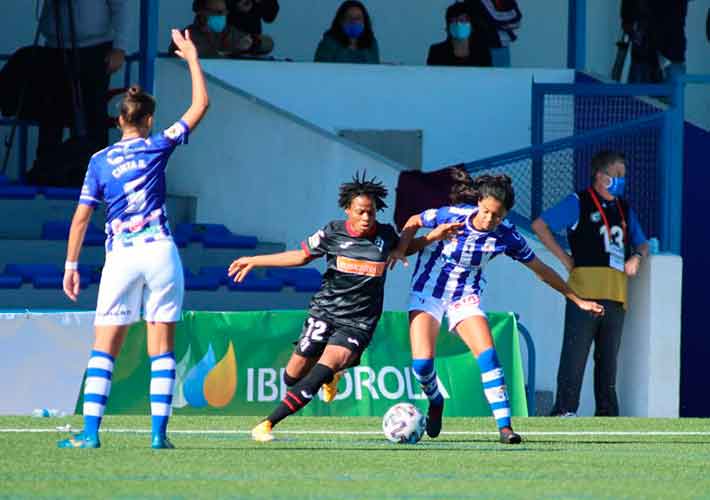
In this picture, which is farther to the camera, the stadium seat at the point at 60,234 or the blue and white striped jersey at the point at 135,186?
the stadium seat at the point at 60,234

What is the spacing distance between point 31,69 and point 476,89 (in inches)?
169

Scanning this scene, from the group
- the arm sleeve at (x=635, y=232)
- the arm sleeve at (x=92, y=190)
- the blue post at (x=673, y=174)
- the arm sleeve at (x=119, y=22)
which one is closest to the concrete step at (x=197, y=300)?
the arm sleeve at (x=119, y=22)

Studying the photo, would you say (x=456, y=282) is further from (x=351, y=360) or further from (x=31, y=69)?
(x=31, y=69)

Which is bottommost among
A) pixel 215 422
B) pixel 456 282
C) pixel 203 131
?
pixel 215 422

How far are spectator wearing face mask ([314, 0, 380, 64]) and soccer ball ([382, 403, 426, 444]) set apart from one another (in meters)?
7.98

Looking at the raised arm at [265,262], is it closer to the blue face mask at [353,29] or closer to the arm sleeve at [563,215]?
the arm sleeve at [563,215]

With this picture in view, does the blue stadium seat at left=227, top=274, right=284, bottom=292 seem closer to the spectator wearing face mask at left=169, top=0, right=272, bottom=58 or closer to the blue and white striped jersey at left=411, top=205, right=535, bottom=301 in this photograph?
the spectator wearing face mask at left=169, top=0, right=272, bottom=58

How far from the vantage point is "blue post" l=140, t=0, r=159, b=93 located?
17.8 metres

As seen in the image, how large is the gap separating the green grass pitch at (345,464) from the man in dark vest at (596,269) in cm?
221

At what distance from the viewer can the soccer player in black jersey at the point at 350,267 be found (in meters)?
10.9

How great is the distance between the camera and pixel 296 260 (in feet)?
35.6

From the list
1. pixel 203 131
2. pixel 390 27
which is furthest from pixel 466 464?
pixel 390 27

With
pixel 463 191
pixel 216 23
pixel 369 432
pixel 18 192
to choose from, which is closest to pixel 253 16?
pixel 216 23

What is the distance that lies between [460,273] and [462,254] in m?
0.11
